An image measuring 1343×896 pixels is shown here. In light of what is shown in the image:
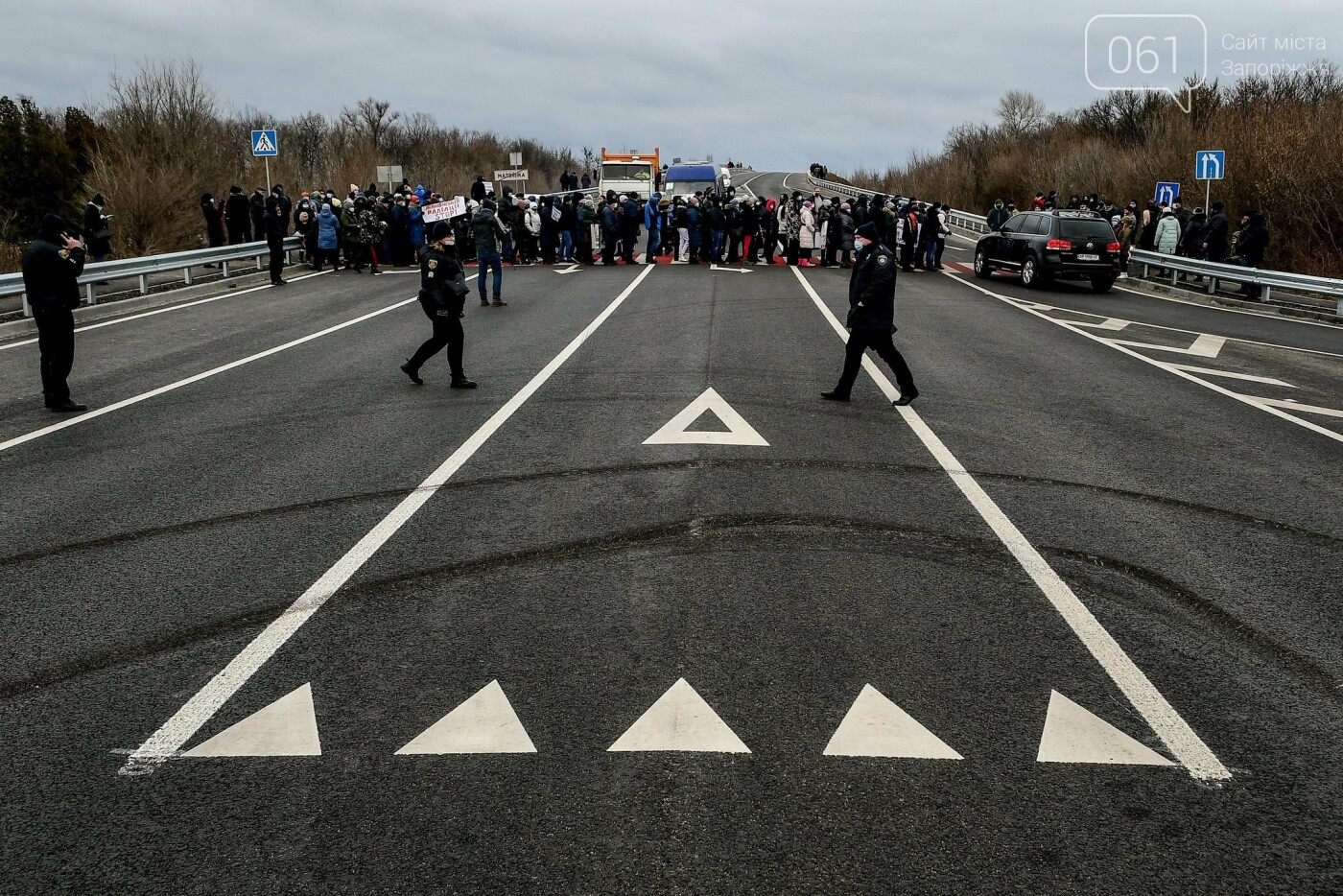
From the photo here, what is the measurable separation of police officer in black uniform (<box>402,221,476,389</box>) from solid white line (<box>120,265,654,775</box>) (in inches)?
105

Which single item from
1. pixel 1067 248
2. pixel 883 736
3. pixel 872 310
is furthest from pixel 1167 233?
pixel 883 736

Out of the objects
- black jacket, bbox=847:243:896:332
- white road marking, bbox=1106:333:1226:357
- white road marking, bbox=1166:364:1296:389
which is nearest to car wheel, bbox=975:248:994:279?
white road marking, bbox=1106:333:1226:357

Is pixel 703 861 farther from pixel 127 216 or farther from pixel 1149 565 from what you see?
pixel 127 216

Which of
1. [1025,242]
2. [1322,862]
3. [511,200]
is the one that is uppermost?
[511,200]

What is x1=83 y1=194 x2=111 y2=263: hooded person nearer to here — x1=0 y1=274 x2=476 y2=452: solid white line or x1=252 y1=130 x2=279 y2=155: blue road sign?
x1=252 y1=130 x2=279 y2=155: blue road sign

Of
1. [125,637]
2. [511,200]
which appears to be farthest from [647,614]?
[511,200]

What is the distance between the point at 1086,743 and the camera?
180 inches

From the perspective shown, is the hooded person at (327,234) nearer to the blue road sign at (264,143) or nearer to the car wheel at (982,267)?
the blue road sign at (264,143)

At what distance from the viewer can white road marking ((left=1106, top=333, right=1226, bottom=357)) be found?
54.7 ft

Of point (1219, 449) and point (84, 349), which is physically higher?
point (84, 349)

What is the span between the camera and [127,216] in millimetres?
29797

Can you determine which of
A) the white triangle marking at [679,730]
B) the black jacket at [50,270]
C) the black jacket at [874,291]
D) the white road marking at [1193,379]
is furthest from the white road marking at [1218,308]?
the black jacket at [50,270]

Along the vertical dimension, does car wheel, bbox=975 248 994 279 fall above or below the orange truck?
below

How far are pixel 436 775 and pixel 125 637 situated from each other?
2.24 m
